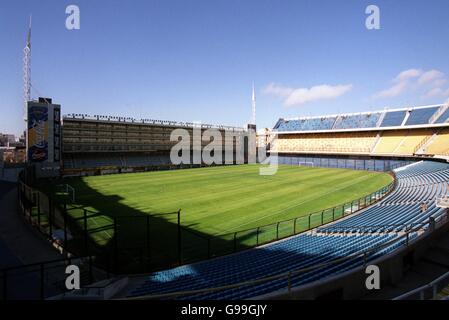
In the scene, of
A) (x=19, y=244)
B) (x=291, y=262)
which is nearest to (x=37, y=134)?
(x=19, y=244)

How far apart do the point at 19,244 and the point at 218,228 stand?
35.9 ft

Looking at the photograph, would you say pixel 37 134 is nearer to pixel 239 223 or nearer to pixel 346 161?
pixel 239 223

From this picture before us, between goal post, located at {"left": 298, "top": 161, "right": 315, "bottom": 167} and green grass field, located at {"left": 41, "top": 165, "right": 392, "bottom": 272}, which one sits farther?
goal post, located at {"left": 298, "top": 161, "right": 315, "bottom": 167}

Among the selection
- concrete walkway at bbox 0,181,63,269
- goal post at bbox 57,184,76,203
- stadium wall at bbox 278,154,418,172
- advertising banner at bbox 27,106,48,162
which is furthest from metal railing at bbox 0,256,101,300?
stadium wall at bbox 278,154,418,172

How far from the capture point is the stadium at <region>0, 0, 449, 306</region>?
825cm

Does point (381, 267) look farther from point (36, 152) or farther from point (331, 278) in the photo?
point (36, 152)

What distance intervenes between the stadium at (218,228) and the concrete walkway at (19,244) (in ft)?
0.32

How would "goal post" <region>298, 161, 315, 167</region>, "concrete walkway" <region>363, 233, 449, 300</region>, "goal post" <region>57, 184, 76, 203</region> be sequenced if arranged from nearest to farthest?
"concrete walkway" <region>363, 233, 449, 300</region> < "goal post" <region>57, 184, 76, 203</region> < "goal post" <region>298, 161, 315, 167</region>

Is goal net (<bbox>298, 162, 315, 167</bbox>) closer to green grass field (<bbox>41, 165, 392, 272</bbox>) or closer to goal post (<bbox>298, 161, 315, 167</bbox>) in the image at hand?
goal post (<bbox>298, 161, 315, 167</bbox>)

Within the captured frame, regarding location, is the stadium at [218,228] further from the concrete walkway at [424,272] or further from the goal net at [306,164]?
the goal net at [306,164]

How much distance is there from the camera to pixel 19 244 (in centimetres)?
1519

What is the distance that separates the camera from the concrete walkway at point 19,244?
13359mm

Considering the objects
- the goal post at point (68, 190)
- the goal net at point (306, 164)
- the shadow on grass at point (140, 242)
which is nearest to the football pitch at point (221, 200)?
the goal post at point (68, 190)

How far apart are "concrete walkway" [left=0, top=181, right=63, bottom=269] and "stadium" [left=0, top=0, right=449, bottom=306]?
0.32 feet
